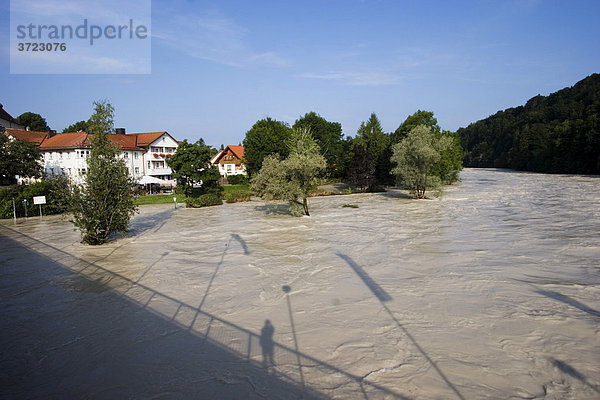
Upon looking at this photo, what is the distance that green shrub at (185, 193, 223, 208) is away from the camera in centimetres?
3699

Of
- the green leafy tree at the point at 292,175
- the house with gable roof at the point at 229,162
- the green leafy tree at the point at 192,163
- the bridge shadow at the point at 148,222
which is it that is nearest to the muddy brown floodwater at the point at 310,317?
the bridge shadow at the point at 148,222

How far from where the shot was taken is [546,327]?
8.44m

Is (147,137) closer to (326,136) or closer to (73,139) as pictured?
(73,139)

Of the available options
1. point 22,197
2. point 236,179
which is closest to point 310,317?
point 22,197

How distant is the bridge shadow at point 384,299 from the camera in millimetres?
6501

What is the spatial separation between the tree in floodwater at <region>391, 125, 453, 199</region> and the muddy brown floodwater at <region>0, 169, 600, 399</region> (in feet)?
59.6

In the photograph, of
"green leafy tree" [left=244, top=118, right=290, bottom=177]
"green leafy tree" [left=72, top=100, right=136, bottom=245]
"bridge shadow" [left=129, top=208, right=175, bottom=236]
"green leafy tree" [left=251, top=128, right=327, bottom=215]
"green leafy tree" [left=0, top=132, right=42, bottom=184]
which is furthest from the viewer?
"green leafy tree" [left=244, top=118, right=290, bottom=177]

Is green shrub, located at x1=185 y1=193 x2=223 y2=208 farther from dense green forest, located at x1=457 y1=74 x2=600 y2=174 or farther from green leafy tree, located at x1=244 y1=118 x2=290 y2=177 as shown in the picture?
dense green forest, located at x1=457 y1=74 x2=600 y2=174

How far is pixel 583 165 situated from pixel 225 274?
86957 mm

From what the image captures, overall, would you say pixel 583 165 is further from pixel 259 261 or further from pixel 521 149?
pixel 259 261

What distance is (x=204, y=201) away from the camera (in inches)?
1483

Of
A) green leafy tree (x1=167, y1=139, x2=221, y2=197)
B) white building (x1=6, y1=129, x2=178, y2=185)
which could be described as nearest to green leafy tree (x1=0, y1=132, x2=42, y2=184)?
white building (x1=6, y1=129, x2=178, y2=185)

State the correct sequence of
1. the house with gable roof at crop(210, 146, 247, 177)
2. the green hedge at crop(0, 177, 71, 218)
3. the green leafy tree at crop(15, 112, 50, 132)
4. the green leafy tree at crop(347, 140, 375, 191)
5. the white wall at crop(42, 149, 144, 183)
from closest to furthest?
the green hedge at crop(0, 177, 71, 218), the green leafy tree at crop(347, 140, 375, 191), the white wall at crop(42, 149, 144, 183), the house with gable roof at crop(210, 146, 247, 177), the green leafy tree at crop(15, 112, 50, 132)

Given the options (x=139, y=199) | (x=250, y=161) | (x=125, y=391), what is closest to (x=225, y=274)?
(x=125, y=391)
